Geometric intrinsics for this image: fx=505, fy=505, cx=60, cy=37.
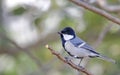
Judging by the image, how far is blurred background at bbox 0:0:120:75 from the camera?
3404mm

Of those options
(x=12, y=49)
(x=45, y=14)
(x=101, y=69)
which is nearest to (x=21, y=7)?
(x=45, y=14)

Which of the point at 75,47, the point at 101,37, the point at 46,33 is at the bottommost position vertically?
the point at 46,33

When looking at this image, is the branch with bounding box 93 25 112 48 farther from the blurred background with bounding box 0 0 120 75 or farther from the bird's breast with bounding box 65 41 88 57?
the bird's breast with bounding box 65 41 88 57

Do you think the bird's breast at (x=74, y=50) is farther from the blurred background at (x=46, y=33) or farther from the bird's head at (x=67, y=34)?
the blurred background at (x=46, y=33)

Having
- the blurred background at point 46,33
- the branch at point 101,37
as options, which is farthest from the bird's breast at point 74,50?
the blurred background at point 46,33

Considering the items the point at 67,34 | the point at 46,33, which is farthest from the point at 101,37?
the point at 67,34

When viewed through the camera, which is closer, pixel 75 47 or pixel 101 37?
pixel 75 47

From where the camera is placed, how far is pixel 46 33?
3730mm

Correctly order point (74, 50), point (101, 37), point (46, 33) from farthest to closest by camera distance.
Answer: point (46, 33) < point (101, 37) < point (74, 50)

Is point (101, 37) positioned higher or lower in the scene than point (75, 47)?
lower

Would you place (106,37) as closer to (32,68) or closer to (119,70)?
(119,70)

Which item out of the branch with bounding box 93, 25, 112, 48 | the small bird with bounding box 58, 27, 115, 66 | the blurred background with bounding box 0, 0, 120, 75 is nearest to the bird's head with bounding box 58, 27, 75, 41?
the small bird with bounding box 58, 27, 115, 66

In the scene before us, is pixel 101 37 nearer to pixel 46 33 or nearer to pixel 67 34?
pixel 46 33

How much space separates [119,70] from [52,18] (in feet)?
1.99
